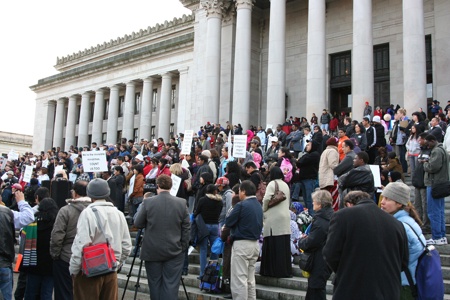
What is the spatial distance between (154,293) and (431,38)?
2221 centimetres

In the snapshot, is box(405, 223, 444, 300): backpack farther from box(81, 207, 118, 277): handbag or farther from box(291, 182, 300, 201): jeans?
box(291, 182, 300, 201): jeans

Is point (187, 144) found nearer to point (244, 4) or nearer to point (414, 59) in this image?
point (414, 59)

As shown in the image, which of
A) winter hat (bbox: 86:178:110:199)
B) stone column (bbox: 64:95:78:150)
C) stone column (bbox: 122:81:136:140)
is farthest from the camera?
stone column (bbox: 64:95:78:150)

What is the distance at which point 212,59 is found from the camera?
2842 centimetres

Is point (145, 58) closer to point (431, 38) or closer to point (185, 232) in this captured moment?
point (431, 38)

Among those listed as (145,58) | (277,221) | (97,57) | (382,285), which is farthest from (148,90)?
(382,285)

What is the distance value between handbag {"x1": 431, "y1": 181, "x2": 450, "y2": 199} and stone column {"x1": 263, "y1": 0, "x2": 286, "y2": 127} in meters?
15.5

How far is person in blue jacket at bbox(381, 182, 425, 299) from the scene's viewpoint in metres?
4.83

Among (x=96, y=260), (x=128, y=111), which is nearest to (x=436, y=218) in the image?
(x=96, y=260)

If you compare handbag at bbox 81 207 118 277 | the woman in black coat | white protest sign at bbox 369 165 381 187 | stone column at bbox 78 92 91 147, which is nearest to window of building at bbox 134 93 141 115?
stone column at bbox 78 92 91 147

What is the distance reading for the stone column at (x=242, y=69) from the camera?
26.2m

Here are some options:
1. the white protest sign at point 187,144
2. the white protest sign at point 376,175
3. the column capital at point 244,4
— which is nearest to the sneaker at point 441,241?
the white protest sign at point 376,175

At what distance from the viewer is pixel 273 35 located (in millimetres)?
25125

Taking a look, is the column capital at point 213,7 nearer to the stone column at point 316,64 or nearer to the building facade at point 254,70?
the building facade at point 254,70
